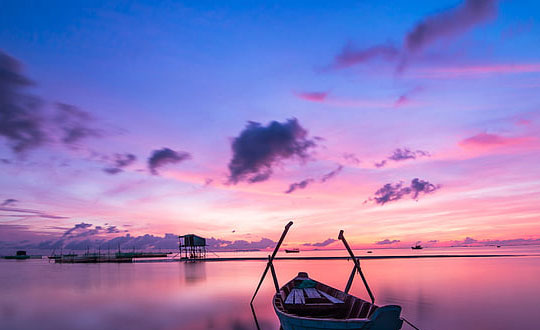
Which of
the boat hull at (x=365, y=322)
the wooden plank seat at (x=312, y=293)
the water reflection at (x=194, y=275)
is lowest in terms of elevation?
the water reflection at (x=194, y=275)

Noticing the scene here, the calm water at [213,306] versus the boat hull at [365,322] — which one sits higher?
the boat hull at [365,322]

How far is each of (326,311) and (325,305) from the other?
0.92 feet

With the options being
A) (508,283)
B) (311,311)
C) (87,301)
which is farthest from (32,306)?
(508,283)

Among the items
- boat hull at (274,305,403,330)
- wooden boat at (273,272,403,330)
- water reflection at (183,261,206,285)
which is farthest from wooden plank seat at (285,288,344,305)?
water reflection at (183,261,206,285)

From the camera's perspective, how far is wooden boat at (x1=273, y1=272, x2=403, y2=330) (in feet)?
A: 40.1

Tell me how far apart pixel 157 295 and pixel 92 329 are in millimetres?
15538

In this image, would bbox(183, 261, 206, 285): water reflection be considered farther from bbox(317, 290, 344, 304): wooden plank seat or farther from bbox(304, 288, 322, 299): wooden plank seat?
bbox(317, 290, 344, 304): wooden plank seat

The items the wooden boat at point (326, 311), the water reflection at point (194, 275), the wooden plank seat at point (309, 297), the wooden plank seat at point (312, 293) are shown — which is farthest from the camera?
the water reflection at point (194, 275)

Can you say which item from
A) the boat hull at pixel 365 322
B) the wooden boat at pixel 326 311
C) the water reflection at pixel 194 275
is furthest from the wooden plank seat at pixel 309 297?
the water reflection at pixel 194 275

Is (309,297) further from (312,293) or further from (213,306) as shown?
(213,306)

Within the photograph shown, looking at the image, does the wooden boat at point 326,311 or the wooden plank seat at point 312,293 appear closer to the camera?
the wooden boat at point 326,311

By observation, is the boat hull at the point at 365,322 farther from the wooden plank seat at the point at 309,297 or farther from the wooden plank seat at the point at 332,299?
the wooden plank seat at the point at 309,297

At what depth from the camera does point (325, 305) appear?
18281mm

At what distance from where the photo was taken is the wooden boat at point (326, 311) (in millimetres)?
12234
